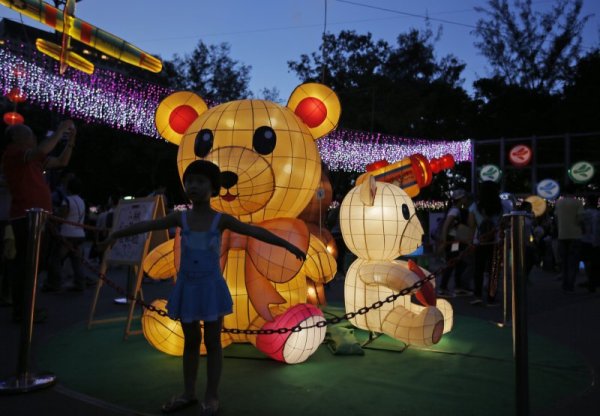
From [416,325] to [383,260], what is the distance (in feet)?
2.38

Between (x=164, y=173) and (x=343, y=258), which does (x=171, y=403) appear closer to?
(x=164, y=173)

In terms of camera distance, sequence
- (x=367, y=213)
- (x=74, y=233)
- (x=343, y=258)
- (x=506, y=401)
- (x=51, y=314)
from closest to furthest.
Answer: (x=506, y=401) → (x=367, y=213) → (x=51, y=314) → (x=74, y=233) → (x=343, y=258)

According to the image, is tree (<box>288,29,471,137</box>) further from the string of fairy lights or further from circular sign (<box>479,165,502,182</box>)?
the string of fairy lights

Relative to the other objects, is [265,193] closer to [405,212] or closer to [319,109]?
[319,109]

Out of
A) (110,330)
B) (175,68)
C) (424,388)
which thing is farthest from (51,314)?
(175,68)

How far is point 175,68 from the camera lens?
108ft

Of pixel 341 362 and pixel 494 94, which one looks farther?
pixel 494 94

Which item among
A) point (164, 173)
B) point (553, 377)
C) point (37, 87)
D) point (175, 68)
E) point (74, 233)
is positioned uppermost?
point (175, 68)

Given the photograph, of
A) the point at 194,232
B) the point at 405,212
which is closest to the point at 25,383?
the point at 194,232

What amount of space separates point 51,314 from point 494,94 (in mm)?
29587

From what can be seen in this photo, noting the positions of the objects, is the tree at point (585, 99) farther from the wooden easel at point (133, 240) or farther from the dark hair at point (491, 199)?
the wooden easel at point (133, 240)

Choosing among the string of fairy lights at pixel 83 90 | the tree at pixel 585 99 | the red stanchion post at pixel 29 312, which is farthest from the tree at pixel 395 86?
the red stanchion post at pixel 29 312

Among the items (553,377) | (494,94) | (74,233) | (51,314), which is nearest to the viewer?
(553,377)

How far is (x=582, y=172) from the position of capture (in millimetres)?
19203
